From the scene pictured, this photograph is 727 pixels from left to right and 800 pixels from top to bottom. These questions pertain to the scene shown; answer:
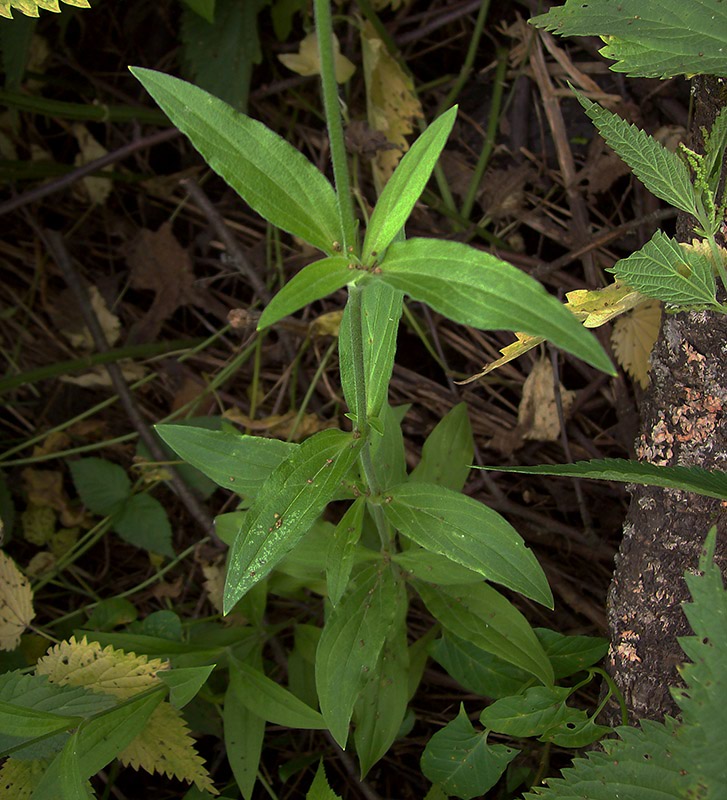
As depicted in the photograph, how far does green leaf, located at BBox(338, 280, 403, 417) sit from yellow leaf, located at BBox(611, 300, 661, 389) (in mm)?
893

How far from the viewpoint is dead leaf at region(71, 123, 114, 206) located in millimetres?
2803

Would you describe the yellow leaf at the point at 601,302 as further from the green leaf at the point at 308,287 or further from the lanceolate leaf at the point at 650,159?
the green leaf at the point at 308,287

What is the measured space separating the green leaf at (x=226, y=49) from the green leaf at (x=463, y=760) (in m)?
1.91

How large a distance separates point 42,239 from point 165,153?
54 cm

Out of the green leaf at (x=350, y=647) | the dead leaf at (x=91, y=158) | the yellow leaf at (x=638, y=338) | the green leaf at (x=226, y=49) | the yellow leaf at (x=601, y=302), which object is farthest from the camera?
the dead leaf at (x=91, y=158)

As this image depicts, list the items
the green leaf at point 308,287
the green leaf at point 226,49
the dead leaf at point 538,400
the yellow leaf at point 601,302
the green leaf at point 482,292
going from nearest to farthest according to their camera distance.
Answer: the green leaf at point 482,292, the green leaf at point 308,287, the yellow leaf at point 601,302, the dead leaf at point 538,400, the green leaf at point 226,49

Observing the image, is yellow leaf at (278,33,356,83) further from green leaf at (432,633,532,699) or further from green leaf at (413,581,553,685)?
green leaf at (432,633,532,699)

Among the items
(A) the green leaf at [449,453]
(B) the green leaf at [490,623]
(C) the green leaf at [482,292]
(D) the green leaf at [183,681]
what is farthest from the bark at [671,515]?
(D) the green leaf at [183,681]

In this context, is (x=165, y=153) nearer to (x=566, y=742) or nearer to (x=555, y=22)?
(x=555, y=22)

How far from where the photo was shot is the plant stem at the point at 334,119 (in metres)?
1.09

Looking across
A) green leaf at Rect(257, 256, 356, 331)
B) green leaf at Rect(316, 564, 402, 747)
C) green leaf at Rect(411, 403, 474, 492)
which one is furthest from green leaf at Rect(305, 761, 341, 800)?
green leaf at Rect(257, 256, 356, 331)

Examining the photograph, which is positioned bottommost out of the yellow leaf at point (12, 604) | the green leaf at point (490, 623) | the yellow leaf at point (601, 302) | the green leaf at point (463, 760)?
the green leaf at point (463, 760)

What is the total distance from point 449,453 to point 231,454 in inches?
23.9

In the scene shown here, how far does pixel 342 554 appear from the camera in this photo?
158 centimetres
